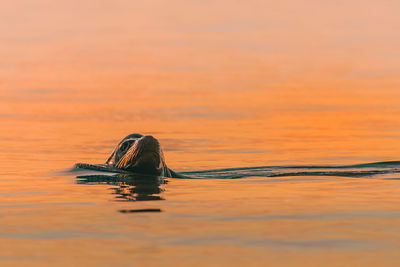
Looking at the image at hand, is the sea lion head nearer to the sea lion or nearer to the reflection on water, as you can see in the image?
the sea lion

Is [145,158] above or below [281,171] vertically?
above

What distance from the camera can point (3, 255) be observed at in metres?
4.41

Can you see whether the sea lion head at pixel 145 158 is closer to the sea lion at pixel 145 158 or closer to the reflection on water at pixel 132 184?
the sea lion at pixel 145 158

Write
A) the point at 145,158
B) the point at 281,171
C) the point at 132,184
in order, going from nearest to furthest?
the point at 132,184 → the point at 145,158 → the point at 281,171

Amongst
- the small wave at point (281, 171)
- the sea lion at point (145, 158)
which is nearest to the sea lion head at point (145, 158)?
the sea lion at point (145, 158)

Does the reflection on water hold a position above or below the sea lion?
below

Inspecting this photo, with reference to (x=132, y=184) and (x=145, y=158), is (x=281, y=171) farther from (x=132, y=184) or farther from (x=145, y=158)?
(x=132, y=184)

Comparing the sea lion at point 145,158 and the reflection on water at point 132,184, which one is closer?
the reflection on water at point 132,184

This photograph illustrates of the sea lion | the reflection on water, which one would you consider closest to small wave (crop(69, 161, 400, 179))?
the sea lion

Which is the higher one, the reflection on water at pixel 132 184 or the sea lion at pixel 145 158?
the sea lion at pixel 145 158

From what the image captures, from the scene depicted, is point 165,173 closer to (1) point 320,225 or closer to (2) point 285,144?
(1) point 320,225

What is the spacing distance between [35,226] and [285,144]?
74.2 feet

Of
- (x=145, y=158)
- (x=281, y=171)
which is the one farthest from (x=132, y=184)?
(x=281, y=171)

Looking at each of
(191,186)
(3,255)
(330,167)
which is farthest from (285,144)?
(3,255)
